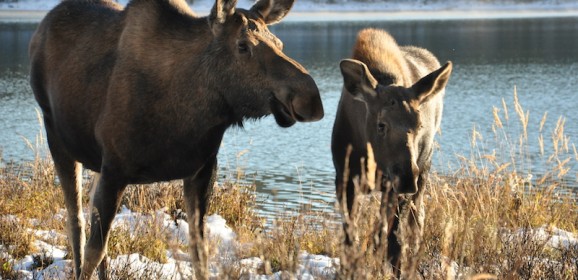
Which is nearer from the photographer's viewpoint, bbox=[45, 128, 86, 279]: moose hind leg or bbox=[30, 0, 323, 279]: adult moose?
bbox=[30, 0, 323, 279]: adult moose

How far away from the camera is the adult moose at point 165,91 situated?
5203 millimetres

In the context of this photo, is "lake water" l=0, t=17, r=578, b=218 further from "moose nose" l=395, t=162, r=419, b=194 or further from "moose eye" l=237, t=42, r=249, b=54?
Result: "moose nose" l=395, t=162, r=419, b=194

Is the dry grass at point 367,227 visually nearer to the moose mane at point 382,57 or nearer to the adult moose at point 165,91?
the adult moose at point 165,91

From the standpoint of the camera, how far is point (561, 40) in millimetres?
52656

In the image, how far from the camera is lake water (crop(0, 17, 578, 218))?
15.9m

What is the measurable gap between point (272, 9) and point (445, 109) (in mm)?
19678

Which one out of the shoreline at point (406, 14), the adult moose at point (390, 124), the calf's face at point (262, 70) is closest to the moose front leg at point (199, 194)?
the calf's face at point (262, 70)

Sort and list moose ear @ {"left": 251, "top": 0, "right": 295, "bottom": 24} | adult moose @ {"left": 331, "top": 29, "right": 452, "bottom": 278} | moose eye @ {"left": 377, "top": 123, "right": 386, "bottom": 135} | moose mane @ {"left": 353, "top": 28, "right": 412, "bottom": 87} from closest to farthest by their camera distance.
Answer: moose ear @ {"left": 251, "top": 0, "right": 295, "bottom": 24} → adult moose @ {"left": 331, "top": 29, "right": 452, "bottom": 278} → moose eye @ {"left": 377, "top": 123, "right": 386, "bottom": 135} → moose mane @ {"left": 353, "top": 28, "right": 412, "bottom": 87}

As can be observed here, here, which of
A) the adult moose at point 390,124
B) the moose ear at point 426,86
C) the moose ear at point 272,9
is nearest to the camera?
the moose ear at point 272,9

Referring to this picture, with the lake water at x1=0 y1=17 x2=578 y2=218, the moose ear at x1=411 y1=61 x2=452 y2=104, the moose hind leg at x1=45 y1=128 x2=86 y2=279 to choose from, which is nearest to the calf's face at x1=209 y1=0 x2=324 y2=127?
the lake water at x1=0 y1=17 x2=578 y2=218

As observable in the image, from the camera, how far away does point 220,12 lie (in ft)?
17.3

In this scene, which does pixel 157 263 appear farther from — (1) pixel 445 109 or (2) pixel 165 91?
(1) pixel 445 109

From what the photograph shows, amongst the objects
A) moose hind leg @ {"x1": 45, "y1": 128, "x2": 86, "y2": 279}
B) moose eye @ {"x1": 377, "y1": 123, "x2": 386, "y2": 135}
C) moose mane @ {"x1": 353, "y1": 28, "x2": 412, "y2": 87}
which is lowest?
moose hind leg @ {"x1": 45, "y1": 128, "x2": 86, "y2": 279}

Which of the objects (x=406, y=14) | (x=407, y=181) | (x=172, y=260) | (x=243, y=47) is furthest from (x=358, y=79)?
(x=406, y=14)
